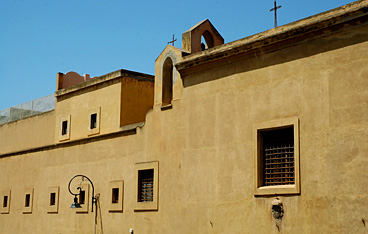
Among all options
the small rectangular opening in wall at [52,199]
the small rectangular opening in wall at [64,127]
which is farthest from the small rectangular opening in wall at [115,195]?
Answer: the small rectangular opening in wall at [64,127]

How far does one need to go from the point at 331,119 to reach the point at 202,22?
20.4 feet

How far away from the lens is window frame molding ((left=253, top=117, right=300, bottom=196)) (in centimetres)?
1280

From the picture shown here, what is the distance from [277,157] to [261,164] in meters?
0.45

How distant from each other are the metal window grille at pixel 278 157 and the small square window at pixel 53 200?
9.63 m

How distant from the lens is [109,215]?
59.8 feet

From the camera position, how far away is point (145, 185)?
56.7 ft

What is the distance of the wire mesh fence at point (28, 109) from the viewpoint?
24.0 metres

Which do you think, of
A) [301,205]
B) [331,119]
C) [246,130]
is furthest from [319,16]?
[301,205]

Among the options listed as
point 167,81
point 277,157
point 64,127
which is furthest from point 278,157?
point 64,127

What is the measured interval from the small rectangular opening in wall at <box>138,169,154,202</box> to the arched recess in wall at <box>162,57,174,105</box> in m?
2.19

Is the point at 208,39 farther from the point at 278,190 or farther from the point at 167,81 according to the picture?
the point at 278,190

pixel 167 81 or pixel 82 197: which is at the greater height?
pixel 167 81

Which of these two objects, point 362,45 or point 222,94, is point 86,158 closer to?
point 222,94

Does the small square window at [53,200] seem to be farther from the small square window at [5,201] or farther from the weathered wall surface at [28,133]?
the small square window at [5,201]
